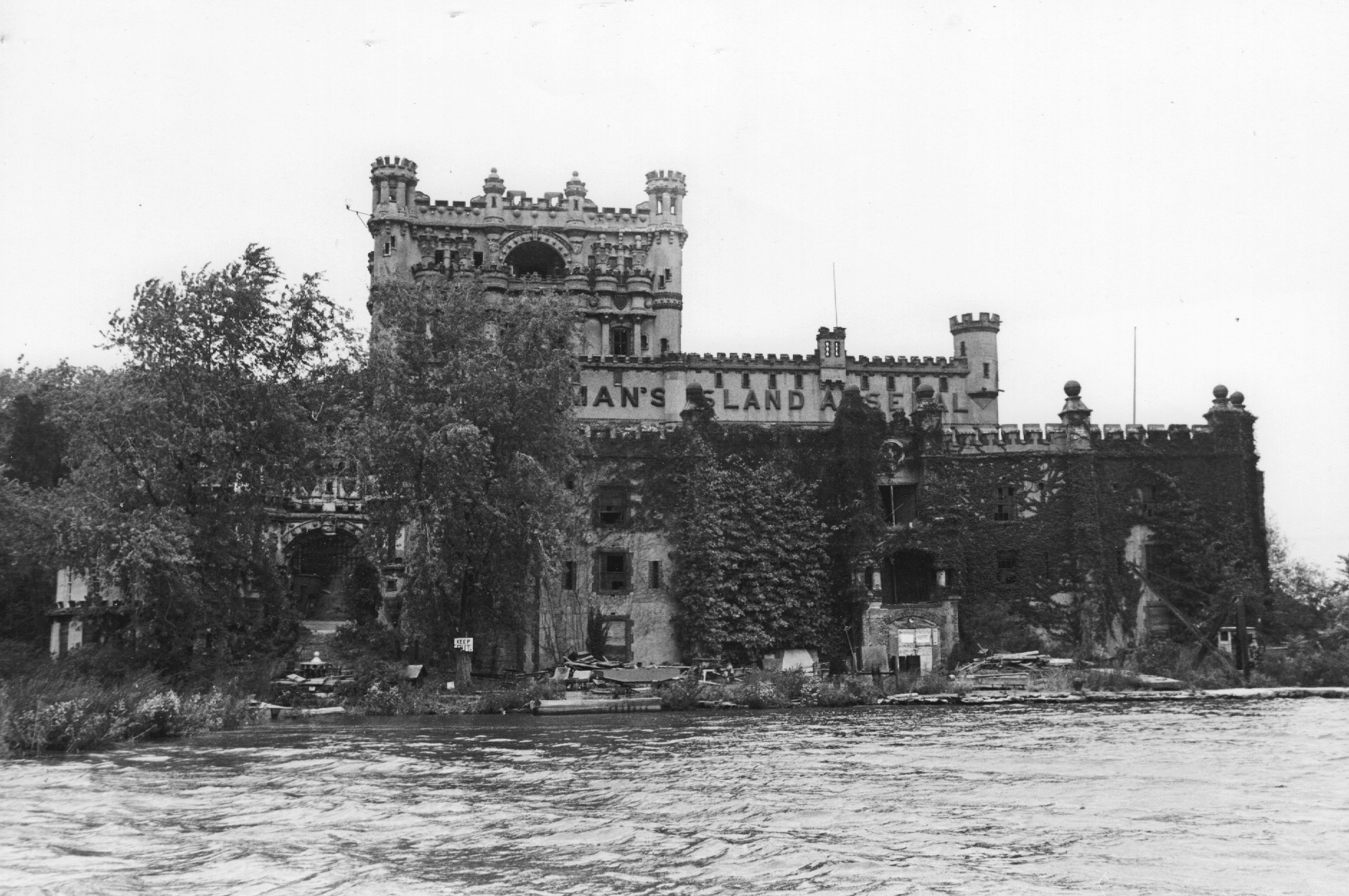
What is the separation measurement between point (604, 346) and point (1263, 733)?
43563 millimetres

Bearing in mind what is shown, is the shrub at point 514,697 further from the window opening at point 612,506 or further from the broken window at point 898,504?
the broken window at point 898,504

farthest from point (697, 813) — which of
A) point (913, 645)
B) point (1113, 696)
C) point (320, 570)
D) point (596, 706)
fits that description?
point (320, 570)

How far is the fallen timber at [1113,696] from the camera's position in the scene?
43906 mm

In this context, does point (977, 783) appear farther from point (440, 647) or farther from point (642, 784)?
point (440, 647)

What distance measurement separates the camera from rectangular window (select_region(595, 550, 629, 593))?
54.0 metres

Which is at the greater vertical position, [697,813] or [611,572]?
[611,572]

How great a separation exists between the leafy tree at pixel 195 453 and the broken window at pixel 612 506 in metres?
11.0

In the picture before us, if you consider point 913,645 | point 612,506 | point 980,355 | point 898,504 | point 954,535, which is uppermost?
point 980,355

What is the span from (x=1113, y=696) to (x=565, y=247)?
4092cm

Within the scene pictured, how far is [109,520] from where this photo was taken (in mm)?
41969

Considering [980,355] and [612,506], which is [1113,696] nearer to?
[612,506]

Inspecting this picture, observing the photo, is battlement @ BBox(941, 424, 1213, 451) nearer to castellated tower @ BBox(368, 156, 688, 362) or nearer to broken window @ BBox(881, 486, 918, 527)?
broken window @ BBox(881, 486, 918, 527)

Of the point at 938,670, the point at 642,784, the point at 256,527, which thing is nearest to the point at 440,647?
the point at 256,527

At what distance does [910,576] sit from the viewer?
182ft
